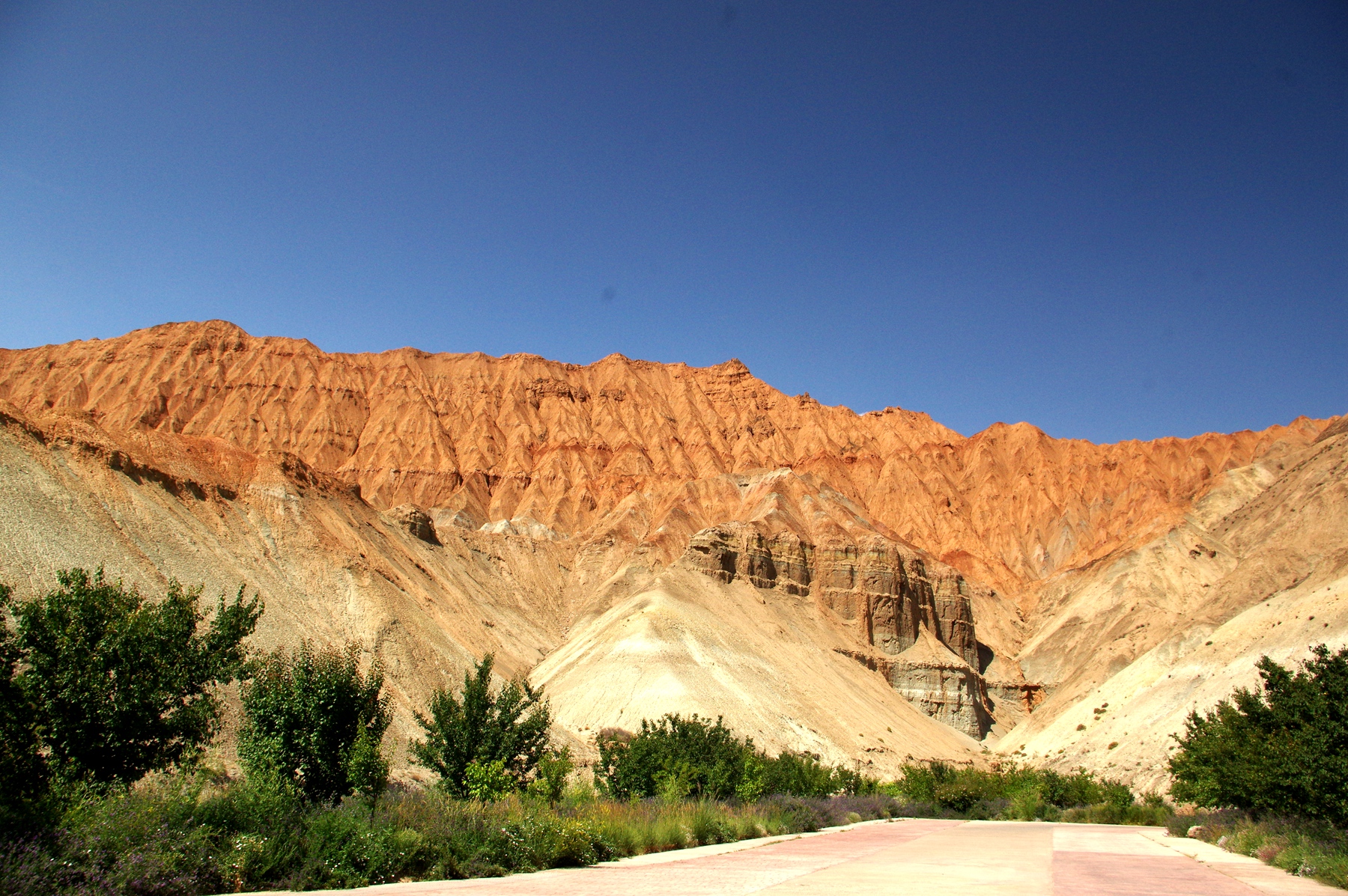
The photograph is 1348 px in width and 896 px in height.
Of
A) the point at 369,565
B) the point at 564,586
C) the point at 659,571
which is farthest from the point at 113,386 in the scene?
the point at 369,565

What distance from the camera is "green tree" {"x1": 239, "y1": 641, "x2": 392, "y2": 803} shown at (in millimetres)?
18672

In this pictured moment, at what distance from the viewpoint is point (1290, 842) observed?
21188 mm

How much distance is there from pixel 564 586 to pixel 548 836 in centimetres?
8496

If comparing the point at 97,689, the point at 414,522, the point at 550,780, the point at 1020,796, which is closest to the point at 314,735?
the point at 97,689

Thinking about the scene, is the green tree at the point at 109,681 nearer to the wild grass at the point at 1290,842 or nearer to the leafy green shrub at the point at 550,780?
the leafy green shrub at the point at 550,780

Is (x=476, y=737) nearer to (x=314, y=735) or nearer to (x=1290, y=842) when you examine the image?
(x=314, y=735)

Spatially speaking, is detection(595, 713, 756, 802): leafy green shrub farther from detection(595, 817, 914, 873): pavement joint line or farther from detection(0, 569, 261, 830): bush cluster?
detection(0, 569, 261, 830): bush cluster

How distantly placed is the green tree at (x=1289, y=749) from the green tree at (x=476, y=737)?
19.5 meters

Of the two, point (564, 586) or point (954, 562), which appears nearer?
point (564, 586)

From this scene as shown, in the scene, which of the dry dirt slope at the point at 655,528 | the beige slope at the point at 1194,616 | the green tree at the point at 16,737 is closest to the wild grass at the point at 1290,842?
the green tree at the point at 16,737

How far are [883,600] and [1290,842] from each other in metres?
68.4

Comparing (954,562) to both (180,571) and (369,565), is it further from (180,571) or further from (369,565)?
(180,571)

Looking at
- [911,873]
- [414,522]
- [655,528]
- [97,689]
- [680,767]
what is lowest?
[911,873]

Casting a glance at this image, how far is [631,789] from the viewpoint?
100.0 ft
